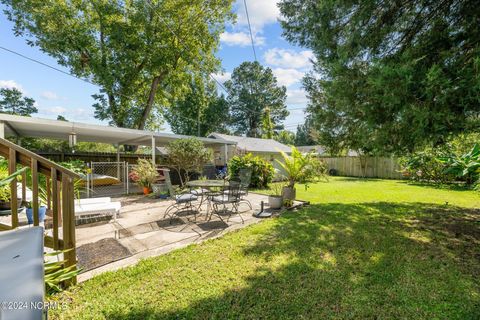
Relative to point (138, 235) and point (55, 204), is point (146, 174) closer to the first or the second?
point (138, 235)

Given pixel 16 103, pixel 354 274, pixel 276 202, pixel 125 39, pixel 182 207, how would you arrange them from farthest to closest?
1. pixel 16 103
2. pixel 125 39
3. pixel 276 202
4. pixel 182 207
5. pixel 354 274

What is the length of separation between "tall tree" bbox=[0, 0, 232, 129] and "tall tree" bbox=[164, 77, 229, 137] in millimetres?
11879

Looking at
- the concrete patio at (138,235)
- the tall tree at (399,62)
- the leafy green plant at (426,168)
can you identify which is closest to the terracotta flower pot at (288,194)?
the concrete patio at (138,235)

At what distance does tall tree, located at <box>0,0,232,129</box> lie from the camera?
45.1 feet

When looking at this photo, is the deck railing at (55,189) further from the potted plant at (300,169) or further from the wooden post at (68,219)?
the potted plant at (300,169)

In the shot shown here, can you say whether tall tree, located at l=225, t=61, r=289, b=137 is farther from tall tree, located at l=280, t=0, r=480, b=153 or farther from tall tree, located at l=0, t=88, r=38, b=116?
tall tree, located at l=280, t=0, r=480, b=153

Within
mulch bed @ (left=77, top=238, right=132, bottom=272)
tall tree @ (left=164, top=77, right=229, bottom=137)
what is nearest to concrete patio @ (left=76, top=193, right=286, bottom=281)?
mulch bed @ (left=77, top=238, right=132, bottom=272)

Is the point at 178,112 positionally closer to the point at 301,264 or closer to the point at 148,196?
the point at 148,196

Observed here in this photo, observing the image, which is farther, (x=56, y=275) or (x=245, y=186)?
(x=245, y=186)

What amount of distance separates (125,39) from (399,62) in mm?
16291

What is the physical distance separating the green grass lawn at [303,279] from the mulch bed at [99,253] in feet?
1.41

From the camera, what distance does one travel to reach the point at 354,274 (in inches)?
119

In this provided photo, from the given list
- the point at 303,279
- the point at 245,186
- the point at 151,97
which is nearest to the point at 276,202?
the point at 245,186

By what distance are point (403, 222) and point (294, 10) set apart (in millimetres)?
5977
